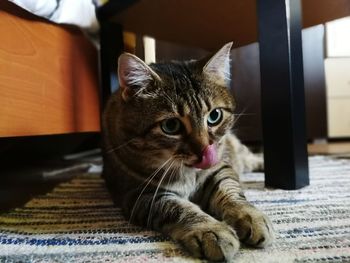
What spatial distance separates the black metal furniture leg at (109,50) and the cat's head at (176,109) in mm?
565

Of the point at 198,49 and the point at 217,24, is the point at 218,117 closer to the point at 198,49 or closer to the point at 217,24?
the point at 217,24

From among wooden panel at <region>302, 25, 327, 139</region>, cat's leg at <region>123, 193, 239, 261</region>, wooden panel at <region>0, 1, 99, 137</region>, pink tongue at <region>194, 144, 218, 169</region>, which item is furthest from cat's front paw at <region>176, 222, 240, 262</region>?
wooden panel at <region>302, 25, 327, 139</region>

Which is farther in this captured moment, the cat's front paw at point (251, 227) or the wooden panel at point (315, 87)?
the wooden panel at point (315, 87)

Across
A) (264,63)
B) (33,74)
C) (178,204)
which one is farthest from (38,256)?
(264,63)

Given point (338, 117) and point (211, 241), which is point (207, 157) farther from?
point (338, 117)

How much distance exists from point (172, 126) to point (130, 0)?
0.67 meters

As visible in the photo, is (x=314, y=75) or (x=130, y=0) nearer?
(x=130, y=0)

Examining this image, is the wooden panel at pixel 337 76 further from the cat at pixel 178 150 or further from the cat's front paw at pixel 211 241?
the cat's front paw at pixel 211 241

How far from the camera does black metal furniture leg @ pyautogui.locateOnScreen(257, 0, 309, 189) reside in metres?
1.00

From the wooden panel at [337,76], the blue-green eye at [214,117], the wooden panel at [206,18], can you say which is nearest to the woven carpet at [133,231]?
the blue-green eye at [214,117]

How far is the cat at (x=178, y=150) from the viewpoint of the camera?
0.72 metres

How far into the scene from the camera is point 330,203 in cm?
87

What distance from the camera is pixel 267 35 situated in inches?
40.6

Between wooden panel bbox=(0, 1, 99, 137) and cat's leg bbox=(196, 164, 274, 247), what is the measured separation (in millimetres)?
538
